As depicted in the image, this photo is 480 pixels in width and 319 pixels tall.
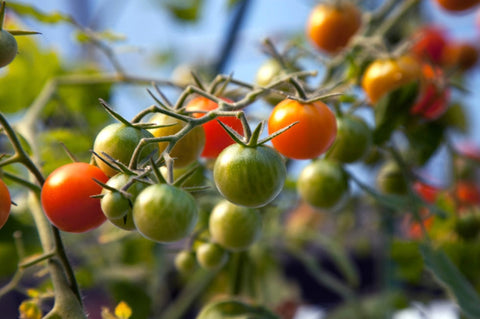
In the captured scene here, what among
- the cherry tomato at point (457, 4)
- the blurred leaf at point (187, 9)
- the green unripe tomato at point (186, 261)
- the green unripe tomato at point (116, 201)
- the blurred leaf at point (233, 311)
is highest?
the cherry tomato at point (457, 4)

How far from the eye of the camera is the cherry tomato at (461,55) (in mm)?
978

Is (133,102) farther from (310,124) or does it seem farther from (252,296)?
(310,124)

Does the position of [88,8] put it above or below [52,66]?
below

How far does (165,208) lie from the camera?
0.28 metres

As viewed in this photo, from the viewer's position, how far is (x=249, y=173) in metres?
0.30

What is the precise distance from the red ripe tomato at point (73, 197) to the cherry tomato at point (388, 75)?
29 centimetres

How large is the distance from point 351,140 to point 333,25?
0.30m

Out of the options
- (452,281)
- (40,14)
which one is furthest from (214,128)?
(40,14)

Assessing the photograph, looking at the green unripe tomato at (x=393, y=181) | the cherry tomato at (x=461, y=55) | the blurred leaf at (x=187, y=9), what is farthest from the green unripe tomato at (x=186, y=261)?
the blurred leaf at (x=187, y=9)

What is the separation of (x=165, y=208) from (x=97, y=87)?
0.62 m

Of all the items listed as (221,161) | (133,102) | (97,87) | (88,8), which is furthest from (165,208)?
(88,8)

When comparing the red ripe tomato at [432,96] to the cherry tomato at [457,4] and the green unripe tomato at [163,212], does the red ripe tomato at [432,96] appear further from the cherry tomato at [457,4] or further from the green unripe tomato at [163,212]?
the green unripe tomato at [163,212]

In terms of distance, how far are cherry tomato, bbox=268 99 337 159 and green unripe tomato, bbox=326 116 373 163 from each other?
0.40 feet

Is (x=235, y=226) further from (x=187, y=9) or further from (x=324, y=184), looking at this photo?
(x=187, y=9)
